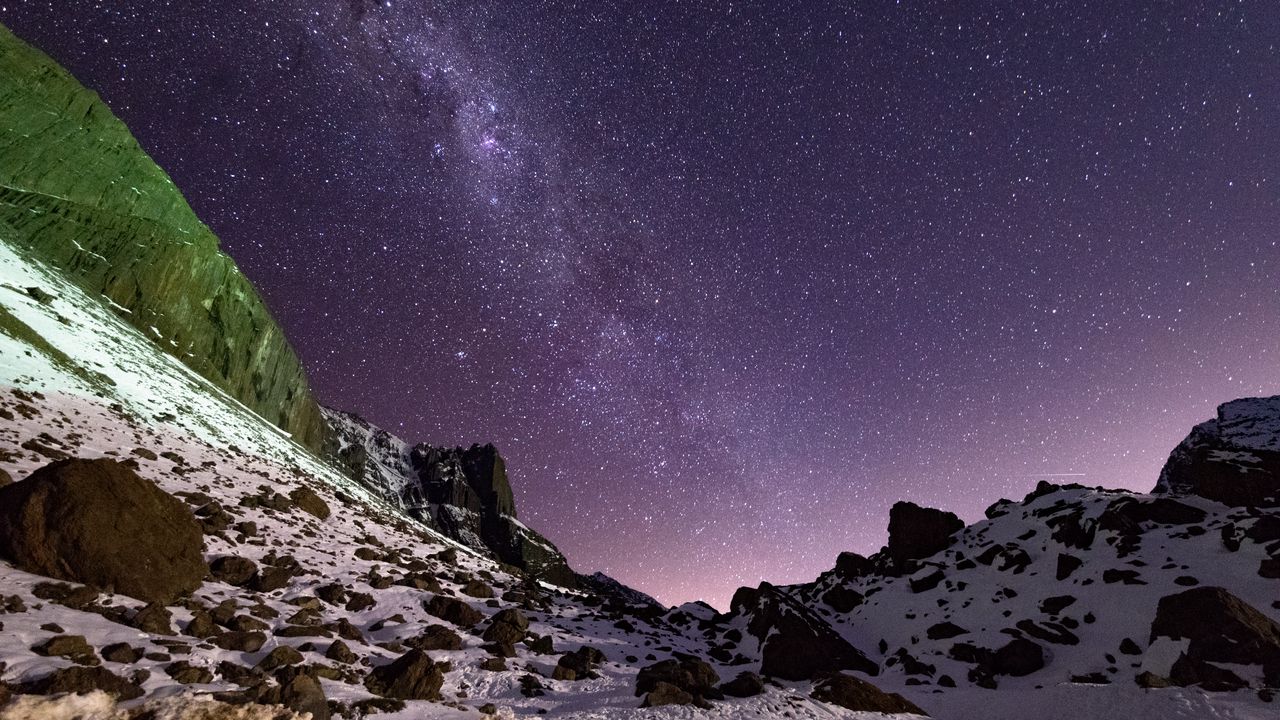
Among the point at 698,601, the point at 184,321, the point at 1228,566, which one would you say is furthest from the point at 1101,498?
the point at 184,321

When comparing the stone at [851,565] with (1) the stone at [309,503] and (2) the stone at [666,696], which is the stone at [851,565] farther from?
(1) the stone at [309,503]

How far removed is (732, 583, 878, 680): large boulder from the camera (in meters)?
24.2

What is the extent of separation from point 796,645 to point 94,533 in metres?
25.3

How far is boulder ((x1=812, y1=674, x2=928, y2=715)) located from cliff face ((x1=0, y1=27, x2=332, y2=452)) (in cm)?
7536

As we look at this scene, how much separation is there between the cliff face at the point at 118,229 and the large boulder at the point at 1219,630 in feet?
289

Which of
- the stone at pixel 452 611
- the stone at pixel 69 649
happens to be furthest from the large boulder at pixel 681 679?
the stone at pixel 69 649

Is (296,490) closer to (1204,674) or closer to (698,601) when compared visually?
(698,601)

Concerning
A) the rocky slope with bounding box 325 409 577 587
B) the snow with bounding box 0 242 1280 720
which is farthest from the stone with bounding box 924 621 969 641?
the rocky slope with bounding box 325 409 577 587

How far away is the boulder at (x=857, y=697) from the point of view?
59.0 ft

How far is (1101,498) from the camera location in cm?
3619

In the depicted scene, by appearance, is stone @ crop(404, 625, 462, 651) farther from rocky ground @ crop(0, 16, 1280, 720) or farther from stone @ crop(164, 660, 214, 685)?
stone @ crop(164, 660, 214, 685)

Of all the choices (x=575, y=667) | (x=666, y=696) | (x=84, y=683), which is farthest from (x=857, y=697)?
(x=84, y=683)

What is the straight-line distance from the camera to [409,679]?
12.1m

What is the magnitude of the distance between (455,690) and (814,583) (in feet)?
133
